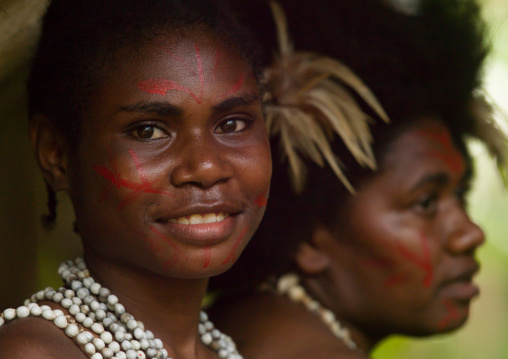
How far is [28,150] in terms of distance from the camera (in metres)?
1.99

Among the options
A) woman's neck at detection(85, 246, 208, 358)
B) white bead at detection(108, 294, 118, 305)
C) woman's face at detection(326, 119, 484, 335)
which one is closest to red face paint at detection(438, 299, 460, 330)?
woman's face at detection(326, 119, 484, 335)

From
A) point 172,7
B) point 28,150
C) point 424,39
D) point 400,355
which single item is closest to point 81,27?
point 172,7

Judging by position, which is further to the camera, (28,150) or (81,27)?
(28,150)

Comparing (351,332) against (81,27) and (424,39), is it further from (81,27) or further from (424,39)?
(81,27)

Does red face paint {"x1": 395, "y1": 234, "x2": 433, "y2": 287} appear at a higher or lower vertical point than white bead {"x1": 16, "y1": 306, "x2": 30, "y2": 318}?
lower

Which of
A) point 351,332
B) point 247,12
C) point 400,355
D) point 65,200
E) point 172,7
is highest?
point 172,7

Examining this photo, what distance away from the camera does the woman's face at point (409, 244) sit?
7.30 ft

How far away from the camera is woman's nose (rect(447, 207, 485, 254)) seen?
2.26 metres

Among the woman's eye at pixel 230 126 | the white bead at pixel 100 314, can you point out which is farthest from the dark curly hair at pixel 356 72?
the white bead at pixel 100 314

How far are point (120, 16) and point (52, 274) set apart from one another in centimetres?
83

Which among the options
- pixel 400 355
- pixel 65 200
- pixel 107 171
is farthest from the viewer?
pixel 400 355

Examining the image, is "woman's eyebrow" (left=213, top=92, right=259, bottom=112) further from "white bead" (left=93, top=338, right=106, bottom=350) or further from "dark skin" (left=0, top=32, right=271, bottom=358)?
"white bead" (left=93, top=338, right=106, bottom=350)

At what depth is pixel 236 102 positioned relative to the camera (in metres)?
1.57

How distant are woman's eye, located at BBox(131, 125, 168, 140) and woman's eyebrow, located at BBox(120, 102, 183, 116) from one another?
0.04 meters
